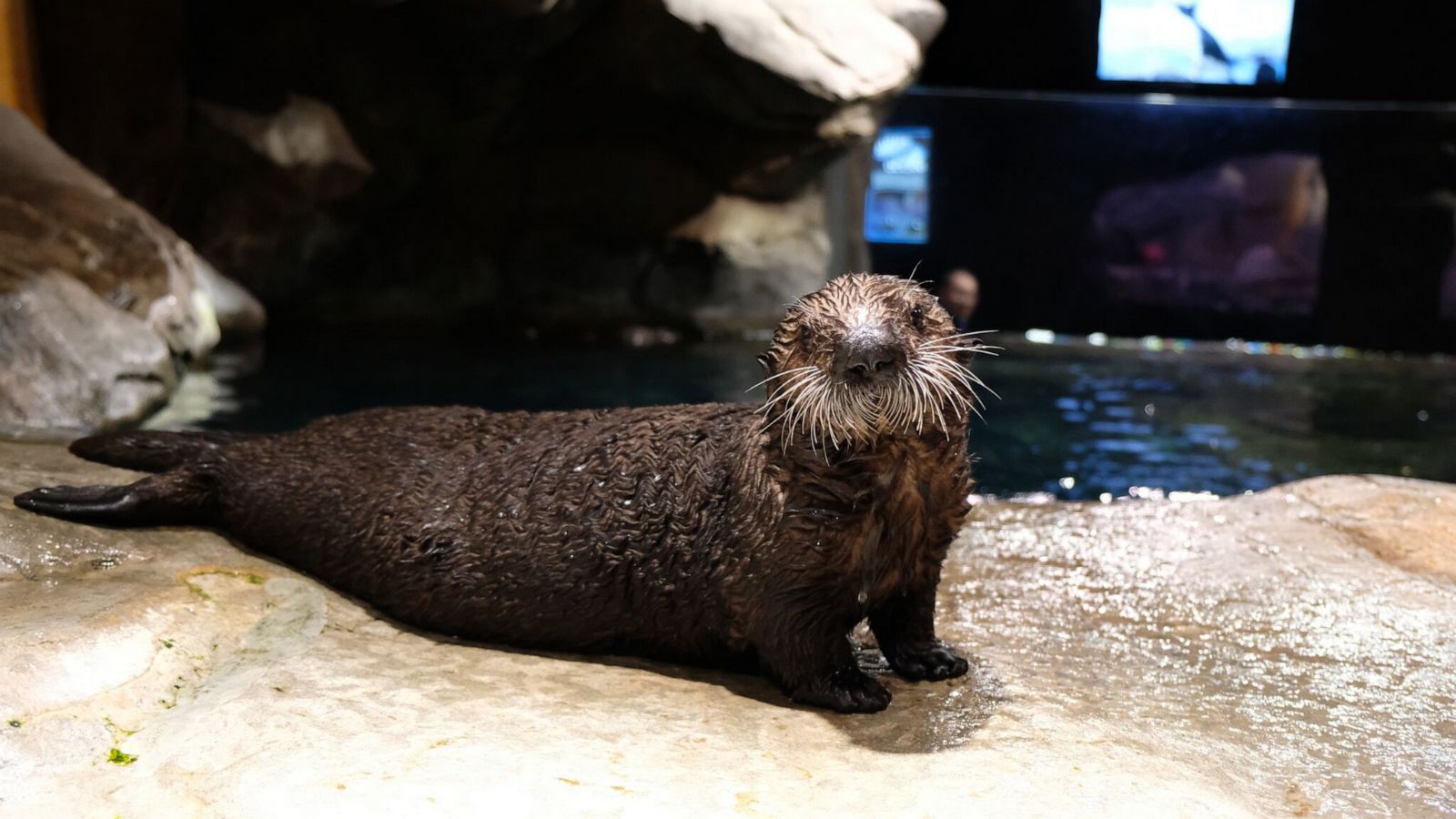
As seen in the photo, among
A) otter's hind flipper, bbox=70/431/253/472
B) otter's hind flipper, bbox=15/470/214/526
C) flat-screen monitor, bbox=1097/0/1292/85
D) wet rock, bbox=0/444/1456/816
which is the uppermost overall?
flat-screen monitor, bbox=1097/0/1292/85

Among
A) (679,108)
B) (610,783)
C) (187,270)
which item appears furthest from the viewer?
(679,108)

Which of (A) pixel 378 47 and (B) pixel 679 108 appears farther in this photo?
(B) pixel 679 108

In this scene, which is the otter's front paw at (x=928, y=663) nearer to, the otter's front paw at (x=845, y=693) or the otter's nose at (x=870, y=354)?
the otter's front paw at (x=845, y=693)

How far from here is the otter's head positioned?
2775 mm

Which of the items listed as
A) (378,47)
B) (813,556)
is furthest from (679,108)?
(813,556)

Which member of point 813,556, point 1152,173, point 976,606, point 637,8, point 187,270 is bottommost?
point 976,606

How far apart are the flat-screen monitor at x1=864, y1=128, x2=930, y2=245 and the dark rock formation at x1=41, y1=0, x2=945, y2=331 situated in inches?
23.8

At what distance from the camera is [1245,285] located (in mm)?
11336

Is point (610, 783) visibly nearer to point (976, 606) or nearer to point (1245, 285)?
point (976, 606)

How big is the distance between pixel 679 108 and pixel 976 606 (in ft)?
22.2

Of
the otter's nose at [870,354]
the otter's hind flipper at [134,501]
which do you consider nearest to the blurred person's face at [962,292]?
the otter's hind flipper at [134,501]

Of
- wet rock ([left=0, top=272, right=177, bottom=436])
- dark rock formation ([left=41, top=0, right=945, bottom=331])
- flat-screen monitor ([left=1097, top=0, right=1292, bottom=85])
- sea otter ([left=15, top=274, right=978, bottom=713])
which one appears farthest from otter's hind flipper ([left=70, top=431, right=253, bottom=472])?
flat-screen monitor ([left=1097, top=0, right=1292, bottom=85])

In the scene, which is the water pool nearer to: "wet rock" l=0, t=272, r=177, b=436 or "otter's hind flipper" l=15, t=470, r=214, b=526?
"wet rock" l=0, t=272, r=177, b=436

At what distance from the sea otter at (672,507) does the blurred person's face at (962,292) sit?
7053 millimetres
